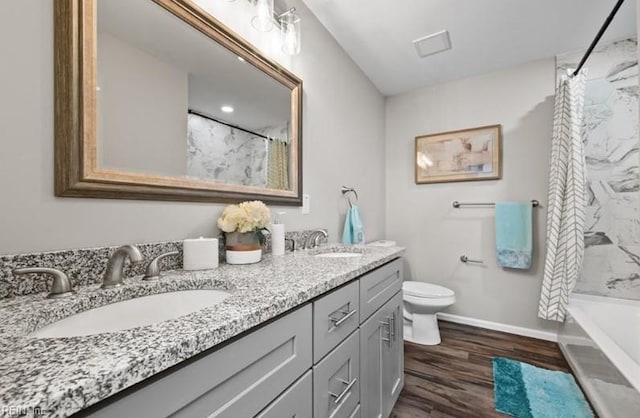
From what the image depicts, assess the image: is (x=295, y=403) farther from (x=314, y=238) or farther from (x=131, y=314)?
(x=314, y=238)

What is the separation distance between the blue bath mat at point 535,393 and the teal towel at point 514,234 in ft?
2.60

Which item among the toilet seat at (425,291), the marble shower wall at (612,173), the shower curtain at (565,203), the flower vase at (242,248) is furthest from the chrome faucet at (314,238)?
the marble shower wall at (612,173)

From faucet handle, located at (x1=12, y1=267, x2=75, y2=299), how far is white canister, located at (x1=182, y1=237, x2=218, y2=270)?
0.32m

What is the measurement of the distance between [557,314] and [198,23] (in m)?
2.77

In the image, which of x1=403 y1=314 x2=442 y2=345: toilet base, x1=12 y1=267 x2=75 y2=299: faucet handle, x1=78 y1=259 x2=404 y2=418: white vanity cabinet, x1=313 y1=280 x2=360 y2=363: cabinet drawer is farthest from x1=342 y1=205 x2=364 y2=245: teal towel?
x1=12 y1=267 x2=75 y2=299: faucet handle

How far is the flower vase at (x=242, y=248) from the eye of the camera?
3.57ft

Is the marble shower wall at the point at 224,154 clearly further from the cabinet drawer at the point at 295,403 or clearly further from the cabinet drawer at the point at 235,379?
the cabinet drawer at the point at 295,403

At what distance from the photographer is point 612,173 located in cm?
204

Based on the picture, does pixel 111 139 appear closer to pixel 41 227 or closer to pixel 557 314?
pixel 41 227

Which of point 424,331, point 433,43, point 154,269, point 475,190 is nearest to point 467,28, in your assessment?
point 433,43

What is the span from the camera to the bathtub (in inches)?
45.7

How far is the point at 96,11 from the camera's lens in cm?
81

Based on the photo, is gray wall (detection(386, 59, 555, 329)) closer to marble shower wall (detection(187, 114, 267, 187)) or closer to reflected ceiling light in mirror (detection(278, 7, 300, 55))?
reflected ceiling light in mirror (detection(278, 7, 300, 55))

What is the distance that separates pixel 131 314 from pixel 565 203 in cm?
256
